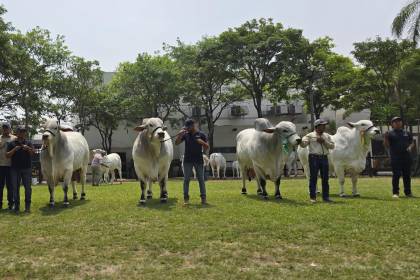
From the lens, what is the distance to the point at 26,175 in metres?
10.6

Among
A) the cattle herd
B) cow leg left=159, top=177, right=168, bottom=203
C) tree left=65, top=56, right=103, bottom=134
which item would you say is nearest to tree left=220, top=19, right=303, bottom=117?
tree left=65, top=56, right=103, bottom=134

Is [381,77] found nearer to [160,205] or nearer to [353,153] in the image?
[353,153]

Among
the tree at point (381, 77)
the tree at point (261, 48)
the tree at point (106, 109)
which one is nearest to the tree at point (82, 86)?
the tree at point (106, 109)

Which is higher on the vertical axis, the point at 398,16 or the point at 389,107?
the point at 398,16

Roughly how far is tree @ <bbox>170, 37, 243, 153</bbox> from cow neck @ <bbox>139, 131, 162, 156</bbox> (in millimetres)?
26453

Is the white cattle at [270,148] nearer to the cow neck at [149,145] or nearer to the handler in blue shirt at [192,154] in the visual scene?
the handler in blue shirt at [192,154]

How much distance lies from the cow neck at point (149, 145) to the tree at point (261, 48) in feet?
85.5

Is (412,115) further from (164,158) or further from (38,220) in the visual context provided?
(38,220)

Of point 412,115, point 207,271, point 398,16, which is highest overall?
point 398,16

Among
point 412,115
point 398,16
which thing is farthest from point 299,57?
point 398,16

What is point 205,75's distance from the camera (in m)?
38.7

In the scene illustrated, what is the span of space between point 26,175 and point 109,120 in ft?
111

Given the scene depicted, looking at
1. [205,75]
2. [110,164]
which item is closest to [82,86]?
[205,75]

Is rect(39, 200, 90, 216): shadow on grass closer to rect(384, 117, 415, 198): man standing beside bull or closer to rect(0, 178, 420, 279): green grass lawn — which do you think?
rect(0, 178, 420, 279): green grass lawn
